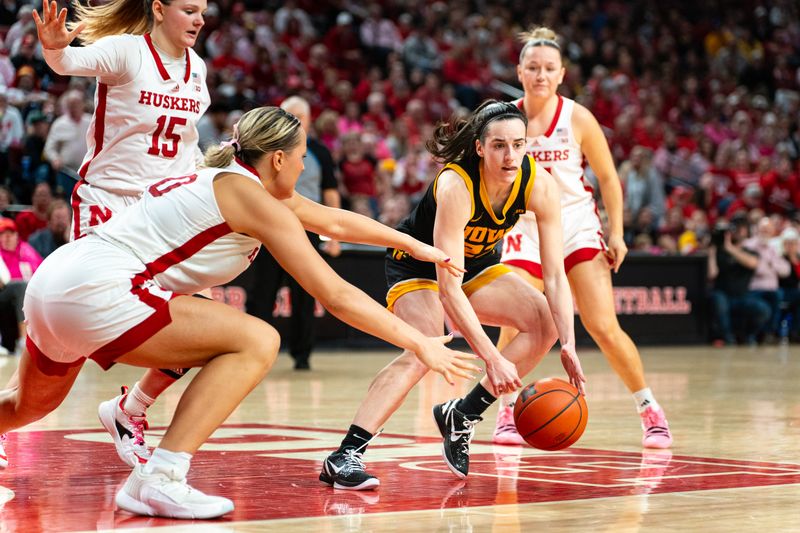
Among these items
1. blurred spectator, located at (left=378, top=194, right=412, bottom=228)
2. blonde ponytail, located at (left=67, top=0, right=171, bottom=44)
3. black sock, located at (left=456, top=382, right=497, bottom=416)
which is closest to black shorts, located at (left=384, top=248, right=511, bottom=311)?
black sock, located at (left=456, top=382, right=497, bottom=416)

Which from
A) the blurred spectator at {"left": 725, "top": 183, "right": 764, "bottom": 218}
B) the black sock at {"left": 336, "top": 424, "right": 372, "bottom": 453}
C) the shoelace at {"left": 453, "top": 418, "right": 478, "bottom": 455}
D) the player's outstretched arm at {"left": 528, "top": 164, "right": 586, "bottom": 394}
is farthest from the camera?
the blurred spectator at {"left": 725, "top": 183, "right": 764, "bottom": 218}

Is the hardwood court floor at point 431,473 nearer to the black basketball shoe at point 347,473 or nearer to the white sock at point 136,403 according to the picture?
the black basketball shoe at point 347,473

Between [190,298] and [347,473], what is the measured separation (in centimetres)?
98

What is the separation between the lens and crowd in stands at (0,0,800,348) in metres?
14.5

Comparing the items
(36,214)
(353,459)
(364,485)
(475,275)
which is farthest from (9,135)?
(364,485)

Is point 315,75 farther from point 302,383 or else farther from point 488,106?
point 488,106

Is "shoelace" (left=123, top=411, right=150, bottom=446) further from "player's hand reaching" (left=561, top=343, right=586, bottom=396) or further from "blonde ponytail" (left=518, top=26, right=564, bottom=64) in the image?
"blonde ponytail" (left=518, top=26, right=564, bottom=64)

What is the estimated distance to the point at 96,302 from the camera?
13.9ft

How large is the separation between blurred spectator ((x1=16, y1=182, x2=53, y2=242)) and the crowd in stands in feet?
0.07

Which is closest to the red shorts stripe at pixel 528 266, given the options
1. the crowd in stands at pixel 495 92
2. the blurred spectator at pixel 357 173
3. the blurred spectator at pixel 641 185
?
the crowd in stands at pixel 495 92

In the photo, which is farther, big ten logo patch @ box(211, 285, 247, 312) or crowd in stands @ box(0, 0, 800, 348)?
crowd in stands @ box(0, 0, 800, 348)

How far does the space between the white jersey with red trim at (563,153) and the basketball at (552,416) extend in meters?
1.86

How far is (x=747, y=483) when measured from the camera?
16.6ft

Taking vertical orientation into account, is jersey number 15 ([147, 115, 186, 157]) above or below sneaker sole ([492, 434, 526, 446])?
above
